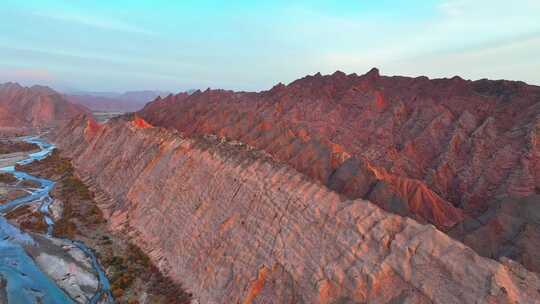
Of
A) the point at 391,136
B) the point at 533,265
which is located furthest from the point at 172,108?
the point at 533,265

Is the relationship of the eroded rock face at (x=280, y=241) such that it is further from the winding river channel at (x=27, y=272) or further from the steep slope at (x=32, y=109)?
the steep slope at (x=32, y=109)

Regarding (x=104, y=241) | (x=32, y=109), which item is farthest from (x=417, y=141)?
(x=32, y=109)

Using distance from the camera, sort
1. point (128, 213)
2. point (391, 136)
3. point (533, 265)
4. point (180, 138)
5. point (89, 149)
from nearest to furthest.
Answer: point (533, 265) < point (128, 213) < point (180, 138) < point (391, 136) < point (89, 149)

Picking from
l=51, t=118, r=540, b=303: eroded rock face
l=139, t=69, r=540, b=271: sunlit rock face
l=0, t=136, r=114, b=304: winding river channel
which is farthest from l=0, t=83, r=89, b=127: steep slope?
l=51, t=118, r=540, b=303: eroded rock face

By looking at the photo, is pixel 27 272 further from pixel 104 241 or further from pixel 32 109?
pixel 32 109

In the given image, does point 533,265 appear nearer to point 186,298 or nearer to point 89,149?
point 186,298

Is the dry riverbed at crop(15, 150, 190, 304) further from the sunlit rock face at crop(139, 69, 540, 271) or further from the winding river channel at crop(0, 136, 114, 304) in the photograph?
the sunlit rock face at crop(139, 69, 540, 271)
